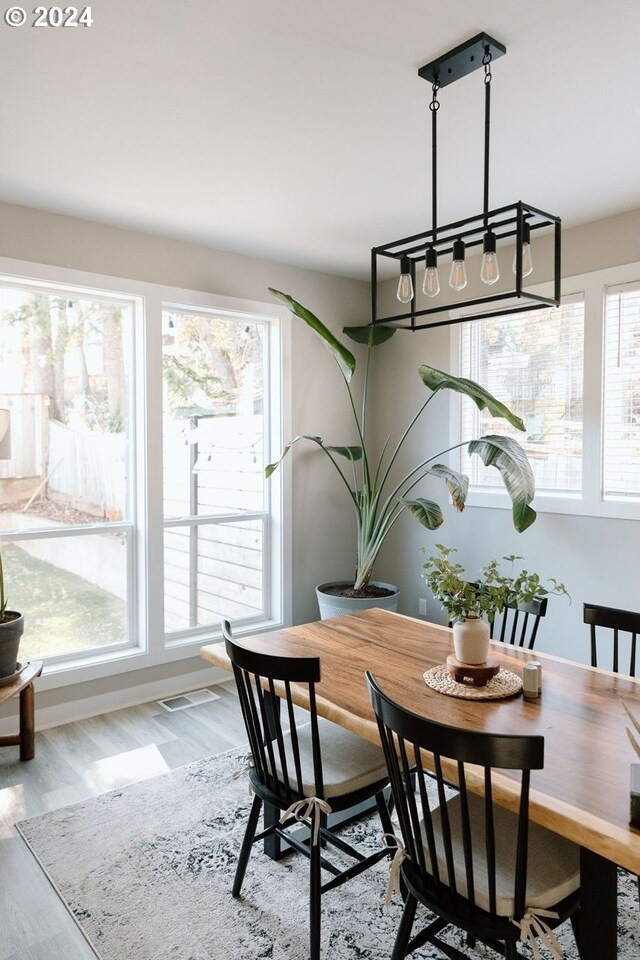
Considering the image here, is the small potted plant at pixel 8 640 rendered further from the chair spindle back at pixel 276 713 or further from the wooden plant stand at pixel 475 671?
the wooden plant stand at pixel 475 671

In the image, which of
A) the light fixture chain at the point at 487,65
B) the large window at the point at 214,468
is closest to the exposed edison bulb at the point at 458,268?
the light fixture chain at the point at 487,65

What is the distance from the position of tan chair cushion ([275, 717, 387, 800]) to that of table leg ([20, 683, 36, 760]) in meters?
1.56

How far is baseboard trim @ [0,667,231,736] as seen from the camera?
3.42m

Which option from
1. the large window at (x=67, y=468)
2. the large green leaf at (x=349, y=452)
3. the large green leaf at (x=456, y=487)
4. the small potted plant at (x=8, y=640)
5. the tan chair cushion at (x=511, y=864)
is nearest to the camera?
the tan chair cushion at (x=511, y=864)

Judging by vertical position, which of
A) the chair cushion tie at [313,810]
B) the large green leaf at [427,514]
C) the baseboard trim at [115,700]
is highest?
the large green leaf at [427,514]

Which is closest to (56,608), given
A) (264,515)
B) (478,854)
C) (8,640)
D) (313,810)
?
(8,640)

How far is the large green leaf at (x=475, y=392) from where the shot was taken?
10.6 ft

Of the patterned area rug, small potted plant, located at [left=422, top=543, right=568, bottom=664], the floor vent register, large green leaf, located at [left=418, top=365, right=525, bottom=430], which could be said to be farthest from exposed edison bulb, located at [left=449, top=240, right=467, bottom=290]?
the floor vent register

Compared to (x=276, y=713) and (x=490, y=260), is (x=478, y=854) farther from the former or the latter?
(x=490, y=260)

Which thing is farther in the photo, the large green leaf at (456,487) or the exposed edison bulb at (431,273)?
the large green leaf at (456,487)

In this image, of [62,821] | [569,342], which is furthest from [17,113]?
[569,342]

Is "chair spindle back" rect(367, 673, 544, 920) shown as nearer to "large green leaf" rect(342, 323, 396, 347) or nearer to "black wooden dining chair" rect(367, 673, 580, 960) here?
"black wooden dining chair" rect(367, 673, 580, 960)

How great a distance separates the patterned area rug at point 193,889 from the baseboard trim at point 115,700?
0.86m

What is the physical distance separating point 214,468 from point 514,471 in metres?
1.92
